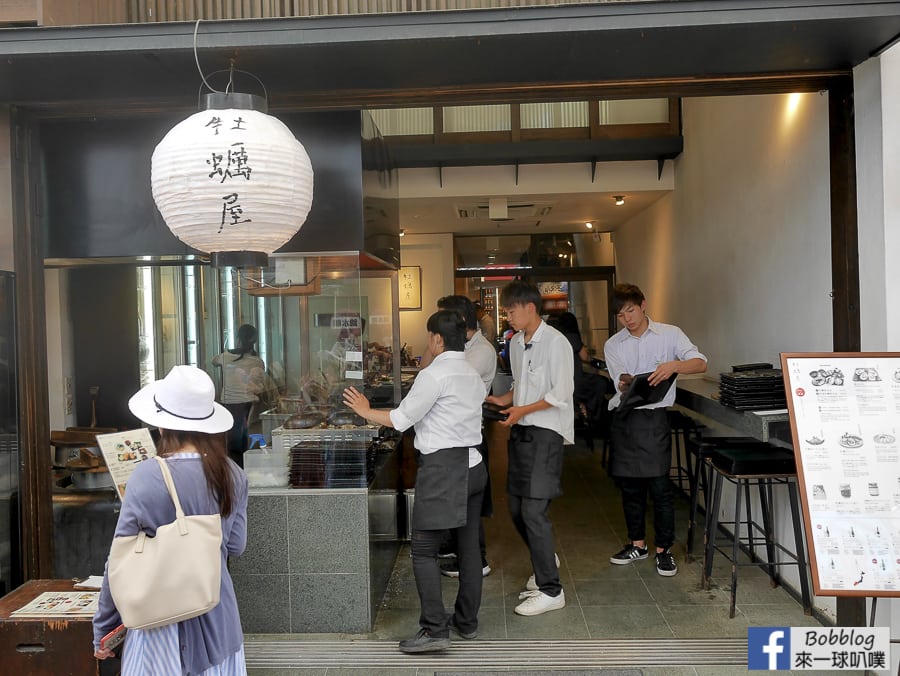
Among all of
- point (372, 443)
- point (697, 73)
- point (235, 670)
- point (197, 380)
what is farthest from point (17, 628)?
point (697, 73)

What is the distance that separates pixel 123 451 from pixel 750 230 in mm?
4149

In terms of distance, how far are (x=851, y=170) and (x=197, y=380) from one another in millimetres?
2909

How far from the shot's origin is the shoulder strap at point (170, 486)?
2.02 meters

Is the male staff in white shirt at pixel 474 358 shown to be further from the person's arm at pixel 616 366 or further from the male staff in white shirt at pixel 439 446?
the male staff in white shirt at pixel 439 446

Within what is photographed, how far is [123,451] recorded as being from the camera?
9.99ft

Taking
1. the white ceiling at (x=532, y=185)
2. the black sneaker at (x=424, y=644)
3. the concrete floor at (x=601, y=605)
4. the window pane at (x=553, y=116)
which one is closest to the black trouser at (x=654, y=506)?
the concrete floor at (x=601, y=605)

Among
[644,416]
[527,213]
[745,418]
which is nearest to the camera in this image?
[745,418]

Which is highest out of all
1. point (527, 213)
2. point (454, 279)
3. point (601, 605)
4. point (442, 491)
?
point (527, 213)

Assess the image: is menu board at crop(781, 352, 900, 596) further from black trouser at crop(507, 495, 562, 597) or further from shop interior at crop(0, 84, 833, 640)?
black trouser at crop(507, 495, 562, 597)

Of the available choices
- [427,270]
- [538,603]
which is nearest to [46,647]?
[538,603]

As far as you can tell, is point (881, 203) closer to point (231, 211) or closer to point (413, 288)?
point (231, 211)

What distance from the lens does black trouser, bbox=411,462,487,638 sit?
11.2ft

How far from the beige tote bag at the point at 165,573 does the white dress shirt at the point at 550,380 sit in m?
2.21

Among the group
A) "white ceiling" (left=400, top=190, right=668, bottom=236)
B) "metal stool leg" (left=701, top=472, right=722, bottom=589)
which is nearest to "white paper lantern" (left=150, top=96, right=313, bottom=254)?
"metal stool leg" (left=701, top=472, right=722, bottom=589)
